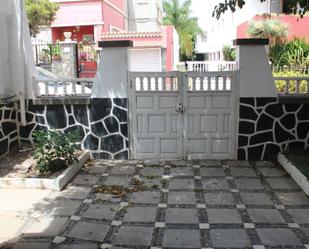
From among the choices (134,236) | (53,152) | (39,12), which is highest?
(39,12)

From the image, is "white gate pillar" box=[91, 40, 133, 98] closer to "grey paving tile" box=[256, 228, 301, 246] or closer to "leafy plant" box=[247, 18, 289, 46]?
"grey paving tile" box=[256, 228, 301, 246]

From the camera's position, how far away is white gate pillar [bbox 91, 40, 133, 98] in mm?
6888

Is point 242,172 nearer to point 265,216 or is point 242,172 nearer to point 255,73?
point 255,73

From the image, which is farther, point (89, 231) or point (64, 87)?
point (64, 87)

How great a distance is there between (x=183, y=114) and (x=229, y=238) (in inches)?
122

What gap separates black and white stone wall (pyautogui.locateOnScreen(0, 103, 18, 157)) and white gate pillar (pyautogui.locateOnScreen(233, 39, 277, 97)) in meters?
3.92

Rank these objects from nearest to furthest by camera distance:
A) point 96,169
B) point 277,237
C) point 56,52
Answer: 1. point 277,237
2. point 96,169
3. point 56,52

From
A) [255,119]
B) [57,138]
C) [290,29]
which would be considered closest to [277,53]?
[290,29]

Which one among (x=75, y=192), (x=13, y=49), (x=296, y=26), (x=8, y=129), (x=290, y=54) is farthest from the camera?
(x=296, y=26)

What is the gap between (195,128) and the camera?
23.3ft

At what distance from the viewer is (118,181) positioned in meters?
6.15

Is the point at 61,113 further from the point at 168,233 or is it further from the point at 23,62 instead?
the point at 168,233

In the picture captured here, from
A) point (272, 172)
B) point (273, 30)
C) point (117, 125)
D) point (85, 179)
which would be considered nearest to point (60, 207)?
point (85, 179)

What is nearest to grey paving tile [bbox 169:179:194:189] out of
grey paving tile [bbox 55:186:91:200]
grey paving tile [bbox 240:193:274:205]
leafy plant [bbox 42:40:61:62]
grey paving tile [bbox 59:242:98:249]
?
grey paving tile [bbox 240:193:274:205]
